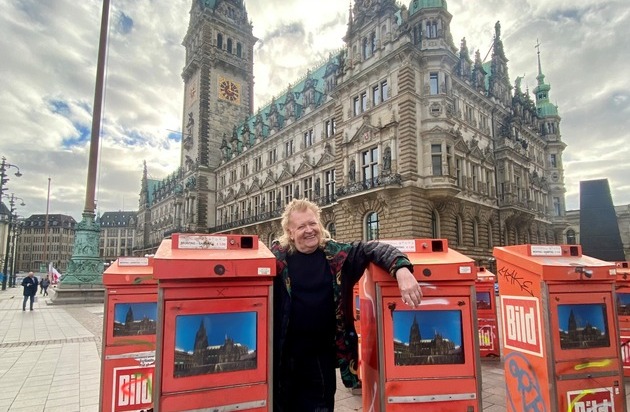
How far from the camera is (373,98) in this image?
27.4 metres

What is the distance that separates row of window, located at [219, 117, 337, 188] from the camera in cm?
3335

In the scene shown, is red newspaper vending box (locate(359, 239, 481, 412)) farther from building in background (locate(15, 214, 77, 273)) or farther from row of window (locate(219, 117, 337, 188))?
building in background (locate(15, 214, 77, 273))

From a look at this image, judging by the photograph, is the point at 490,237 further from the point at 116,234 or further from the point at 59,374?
the point at 116,234

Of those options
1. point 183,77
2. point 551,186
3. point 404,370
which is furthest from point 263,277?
point 183,77

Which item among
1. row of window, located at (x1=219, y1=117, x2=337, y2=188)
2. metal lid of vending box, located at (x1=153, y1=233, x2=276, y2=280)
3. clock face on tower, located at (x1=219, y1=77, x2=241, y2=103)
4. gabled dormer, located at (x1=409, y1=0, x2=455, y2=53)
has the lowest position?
metal lid of vending box, located at (x1=153, y1=233, x2=276, y2=280)

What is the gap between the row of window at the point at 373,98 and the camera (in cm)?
2667

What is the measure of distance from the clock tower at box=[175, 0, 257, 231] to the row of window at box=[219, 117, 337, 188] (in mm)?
4063

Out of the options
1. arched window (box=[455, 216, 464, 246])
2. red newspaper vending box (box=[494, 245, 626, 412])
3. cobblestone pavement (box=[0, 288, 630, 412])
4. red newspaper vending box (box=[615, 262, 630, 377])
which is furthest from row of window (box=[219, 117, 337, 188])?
red newspaper vending box (box=[494, 245, 626, 412])

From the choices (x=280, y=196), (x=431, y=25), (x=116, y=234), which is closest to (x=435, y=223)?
(x=431, y=25)

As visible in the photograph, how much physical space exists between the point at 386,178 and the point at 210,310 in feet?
74.9

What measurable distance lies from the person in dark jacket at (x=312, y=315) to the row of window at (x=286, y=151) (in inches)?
1114

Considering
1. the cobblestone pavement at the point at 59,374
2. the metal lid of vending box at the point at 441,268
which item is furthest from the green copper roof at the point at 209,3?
the metal lid of vending box at the point at 441,268

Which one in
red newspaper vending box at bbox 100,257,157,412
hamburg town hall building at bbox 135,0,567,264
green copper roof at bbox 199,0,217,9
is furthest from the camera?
green copper roof at bbox 199,0,217,9

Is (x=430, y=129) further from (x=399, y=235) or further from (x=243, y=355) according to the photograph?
(x=243, y=355)
